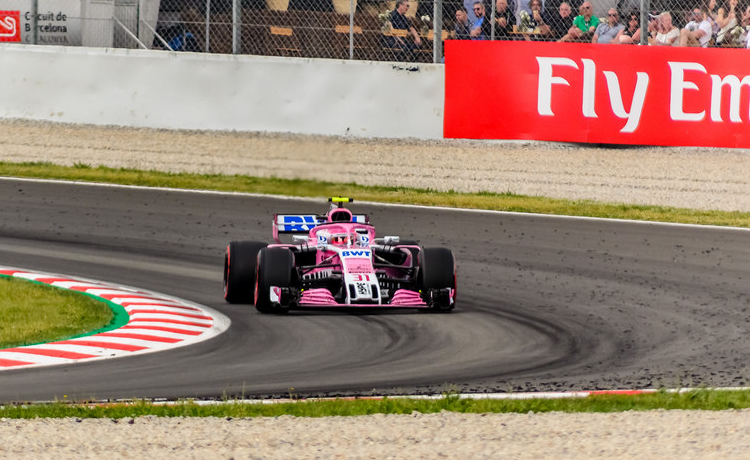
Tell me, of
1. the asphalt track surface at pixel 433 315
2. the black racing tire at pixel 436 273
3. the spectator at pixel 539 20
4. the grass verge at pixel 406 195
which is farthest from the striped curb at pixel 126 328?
the spectator at pixel 539 20

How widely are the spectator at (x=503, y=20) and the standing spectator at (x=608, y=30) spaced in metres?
1.19

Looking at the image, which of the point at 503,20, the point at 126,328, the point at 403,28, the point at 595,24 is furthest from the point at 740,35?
the point at 126,328

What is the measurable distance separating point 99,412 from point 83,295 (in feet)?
15.0

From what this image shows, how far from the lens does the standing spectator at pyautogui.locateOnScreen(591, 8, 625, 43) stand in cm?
1916

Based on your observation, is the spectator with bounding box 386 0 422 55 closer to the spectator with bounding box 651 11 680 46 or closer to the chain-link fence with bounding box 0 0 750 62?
the chain-link fence with bounding box 0 0 750 62

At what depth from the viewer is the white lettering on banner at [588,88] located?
18719 millimetres

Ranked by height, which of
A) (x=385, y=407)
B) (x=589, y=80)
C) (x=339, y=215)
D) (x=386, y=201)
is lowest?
(x=385, y=407)

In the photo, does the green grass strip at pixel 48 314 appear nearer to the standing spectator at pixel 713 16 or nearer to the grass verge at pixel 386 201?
the grass verge at pixel 386 201

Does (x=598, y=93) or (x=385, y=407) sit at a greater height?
(x=598, y=93)

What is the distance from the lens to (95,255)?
1388 cm

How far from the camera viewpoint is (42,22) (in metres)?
20.6

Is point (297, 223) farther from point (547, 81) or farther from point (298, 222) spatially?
point (547, 81)

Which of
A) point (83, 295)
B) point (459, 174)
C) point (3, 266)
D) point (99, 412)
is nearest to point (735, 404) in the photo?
point (99, 412)

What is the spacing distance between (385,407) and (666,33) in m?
12.9
